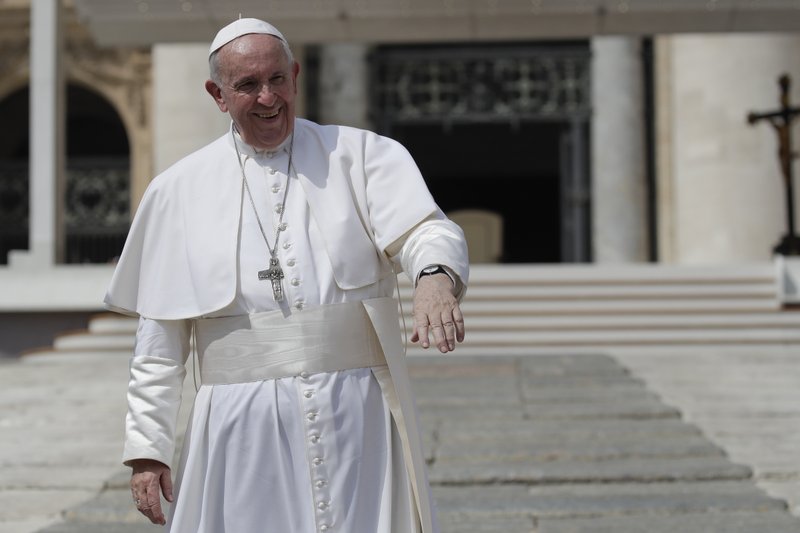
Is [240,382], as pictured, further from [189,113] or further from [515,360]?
[189,113]

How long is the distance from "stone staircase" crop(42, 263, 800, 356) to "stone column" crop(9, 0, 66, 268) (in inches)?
34.5

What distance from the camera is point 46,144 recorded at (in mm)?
11820

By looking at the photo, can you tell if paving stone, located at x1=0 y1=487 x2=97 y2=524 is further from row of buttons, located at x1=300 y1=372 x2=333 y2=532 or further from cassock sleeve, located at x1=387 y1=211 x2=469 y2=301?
cassock sleeve, located at x1=387 y1=211 x2=469 y2=301

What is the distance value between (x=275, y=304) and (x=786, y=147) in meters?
10.8

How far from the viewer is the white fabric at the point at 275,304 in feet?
8.74

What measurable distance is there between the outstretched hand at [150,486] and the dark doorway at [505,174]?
18067 mm

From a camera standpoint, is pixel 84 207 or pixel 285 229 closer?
pixel 285 229

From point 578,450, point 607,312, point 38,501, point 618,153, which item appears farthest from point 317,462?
point 618,153

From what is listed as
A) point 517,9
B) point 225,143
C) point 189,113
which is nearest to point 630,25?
point 517,9

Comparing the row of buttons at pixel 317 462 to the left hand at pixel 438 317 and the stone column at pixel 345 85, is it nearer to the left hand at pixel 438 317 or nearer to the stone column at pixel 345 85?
the left hand at pixel 438 317

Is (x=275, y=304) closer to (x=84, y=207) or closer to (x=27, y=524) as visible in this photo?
(x=27, y=524)

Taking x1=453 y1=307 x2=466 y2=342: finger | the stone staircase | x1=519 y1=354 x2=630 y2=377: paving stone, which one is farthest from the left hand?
the stone staircase

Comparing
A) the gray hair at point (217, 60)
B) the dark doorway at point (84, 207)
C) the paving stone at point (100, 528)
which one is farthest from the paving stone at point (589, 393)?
the dark doorway at point (84, 207)

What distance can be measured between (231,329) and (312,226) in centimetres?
30
